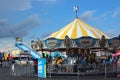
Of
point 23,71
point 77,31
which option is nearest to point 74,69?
point 23,71

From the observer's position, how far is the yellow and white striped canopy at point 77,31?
35.2 metres

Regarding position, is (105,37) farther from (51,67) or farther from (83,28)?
(51,67)

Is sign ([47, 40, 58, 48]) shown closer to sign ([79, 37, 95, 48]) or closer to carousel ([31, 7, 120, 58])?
carousel ([31, 7, 120, 58])

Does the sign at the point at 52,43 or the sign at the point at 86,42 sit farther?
the sign at the point at 52,43

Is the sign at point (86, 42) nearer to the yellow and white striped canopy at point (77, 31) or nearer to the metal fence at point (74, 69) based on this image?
the yellow and white striped canopy at point (77, 31)

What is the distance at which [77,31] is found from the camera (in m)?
35.8

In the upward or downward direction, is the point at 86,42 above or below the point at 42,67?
above

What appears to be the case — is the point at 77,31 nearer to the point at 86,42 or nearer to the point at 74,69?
the point at 86,42

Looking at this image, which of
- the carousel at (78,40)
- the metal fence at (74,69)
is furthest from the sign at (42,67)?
the carousel at (78,40)

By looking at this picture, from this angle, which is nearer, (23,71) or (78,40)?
(23,71)

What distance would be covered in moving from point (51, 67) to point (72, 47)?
4.68 metres

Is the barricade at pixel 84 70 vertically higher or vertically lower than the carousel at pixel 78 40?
lower

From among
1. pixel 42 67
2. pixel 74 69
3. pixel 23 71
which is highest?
pixel 42 67

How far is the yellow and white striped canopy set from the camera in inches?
1387
